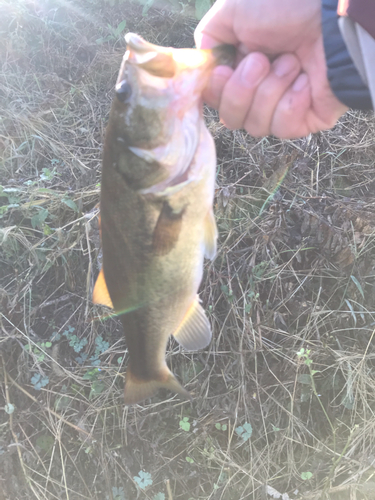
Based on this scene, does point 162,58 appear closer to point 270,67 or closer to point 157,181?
point 157,181

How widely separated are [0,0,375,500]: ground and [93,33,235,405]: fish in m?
1.26

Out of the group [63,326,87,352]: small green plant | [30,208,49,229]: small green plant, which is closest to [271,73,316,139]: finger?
[30,208,49,229]: small green plant

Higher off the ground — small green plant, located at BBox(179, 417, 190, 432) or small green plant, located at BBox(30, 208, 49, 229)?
small green plant, located at BBox(30, 208, 49, 229)

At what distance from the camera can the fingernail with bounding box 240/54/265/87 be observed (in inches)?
55.6

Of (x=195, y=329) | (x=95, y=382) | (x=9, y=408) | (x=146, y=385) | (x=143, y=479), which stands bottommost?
(x=143, y=479)

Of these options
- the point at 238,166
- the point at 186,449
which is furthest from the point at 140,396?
the point at 238,166

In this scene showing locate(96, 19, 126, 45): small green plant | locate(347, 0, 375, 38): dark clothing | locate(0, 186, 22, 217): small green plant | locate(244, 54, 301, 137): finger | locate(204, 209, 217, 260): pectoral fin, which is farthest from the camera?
locate(96, 19, 126, 45): small green plant

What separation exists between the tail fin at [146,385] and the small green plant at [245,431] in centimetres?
117

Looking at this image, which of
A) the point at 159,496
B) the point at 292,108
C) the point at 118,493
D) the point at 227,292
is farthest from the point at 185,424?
the point at 292,108

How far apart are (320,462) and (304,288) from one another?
49.7 inches

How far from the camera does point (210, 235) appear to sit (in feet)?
4.52

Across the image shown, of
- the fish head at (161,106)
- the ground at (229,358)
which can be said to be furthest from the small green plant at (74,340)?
the fish head at (161,106)

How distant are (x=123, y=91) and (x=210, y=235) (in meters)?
0.61

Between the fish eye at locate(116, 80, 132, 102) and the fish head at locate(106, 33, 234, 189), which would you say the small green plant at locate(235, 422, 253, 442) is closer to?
the fish head at locate(106, 33, 234, 189)
